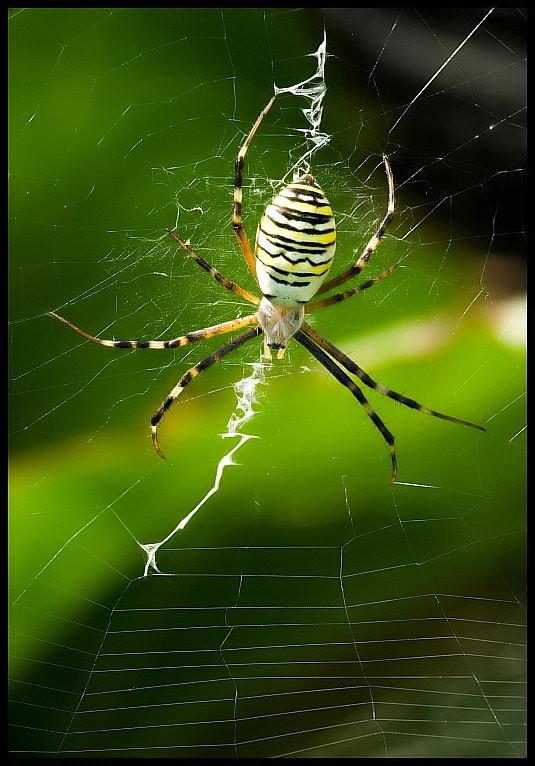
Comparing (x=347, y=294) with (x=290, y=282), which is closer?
(x=290, y=282)

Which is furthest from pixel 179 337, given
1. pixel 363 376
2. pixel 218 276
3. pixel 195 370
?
pixel 363 376

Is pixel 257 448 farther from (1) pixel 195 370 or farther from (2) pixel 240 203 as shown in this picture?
(2) pixel 240 203

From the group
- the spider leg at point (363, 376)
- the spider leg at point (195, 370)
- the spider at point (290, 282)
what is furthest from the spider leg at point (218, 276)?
the spider leg at point (363, 376)

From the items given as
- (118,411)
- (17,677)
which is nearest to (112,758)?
(17,677)

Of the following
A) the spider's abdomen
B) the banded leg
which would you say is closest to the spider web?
the banded leg

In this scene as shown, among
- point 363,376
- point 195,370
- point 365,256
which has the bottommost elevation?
Answer: point 363,376

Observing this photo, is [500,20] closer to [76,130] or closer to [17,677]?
[76,130]

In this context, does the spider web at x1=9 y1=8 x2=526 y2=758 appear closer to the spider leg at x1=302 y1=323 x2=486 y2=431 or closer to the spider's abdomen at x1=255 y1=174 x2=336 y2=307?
the spider leg at x1=302 y1=323 x2=486 y2=431
